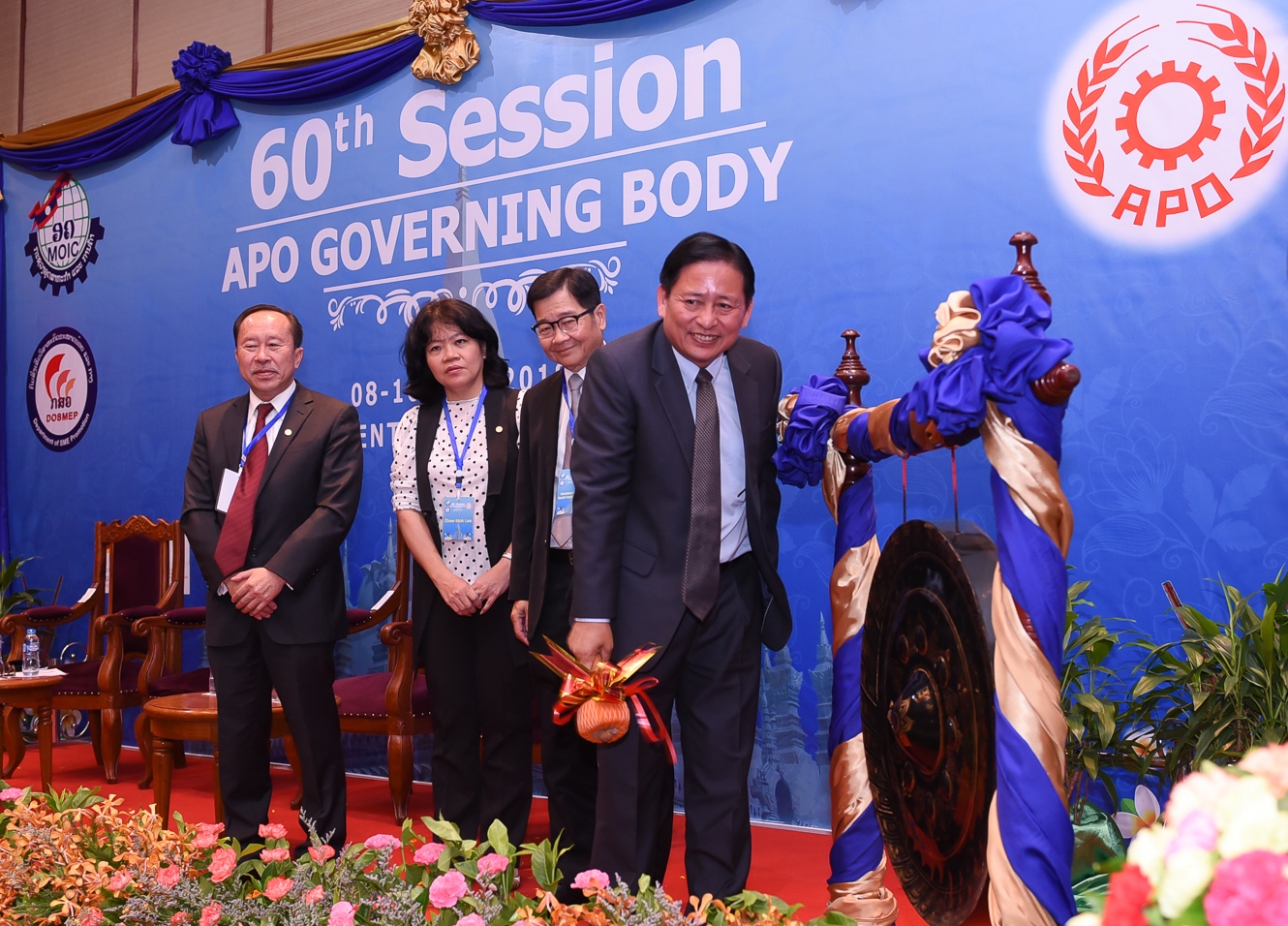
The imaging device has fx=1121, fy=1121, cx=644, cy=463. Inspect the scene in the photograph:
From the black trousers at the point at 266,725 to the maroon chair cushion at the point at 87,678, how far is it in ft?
6.28

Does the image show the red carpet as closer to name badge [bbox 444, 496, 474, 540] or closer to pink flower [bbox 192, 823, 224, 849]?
name badge [bbox 444, 496, 474, 540]

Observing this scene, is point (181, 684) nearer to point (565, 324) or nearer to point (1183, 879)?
point (565, 324)

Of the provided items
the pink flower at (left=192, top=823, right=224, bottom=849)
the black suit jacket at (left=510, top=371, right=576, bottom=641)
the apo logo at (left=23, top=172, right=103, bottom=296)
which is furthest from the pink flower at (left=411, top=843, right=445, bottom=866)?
the apo logo at (left=23, top=172, right=103, bottom=296)

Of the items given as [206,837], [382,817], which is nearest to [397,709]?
[382,817]

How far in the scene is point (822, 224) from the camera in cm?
377

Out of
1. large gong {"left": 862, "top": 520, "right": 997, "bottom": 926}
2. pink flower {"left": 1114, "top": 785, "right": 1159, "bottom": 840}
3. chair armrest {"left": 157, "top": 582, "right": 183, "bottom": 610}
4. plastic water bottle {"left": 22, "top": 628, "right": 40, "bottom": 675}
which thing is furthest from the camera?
chair armrest {"left": 157, "top": 582, "right": 183, "bottom": 610}

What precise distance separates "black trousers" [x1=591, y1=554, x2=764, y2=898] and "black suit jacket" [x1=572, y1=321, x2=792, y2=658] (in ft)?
0.26

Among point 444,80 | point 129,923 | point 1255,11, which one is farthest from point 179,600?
point 1255,11

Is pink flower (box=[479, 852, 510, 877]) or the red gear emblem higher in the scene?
the red gear emblem

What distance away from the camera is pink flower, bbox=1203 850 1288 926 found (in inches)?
27.1

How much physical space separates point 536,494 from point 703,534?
0.75 metres

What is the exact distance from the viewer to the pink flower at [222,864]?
6.00 ft

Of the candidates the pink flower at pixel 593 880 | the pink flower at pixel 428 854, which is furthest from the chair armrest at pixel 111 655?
the pink flower at pixel 593 880

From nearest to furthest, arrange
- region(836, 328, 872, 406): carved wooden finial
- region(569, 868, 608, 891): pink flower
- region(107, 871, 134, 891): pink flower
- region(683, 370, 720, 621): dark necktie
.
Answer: region(569, 868, 608, 891): pink flower, region(107, 871, 134, 891): pink flower, region(683, 370, 720, 621): dark necktie, region(836, 328, 872, 406): carved wooden finial
